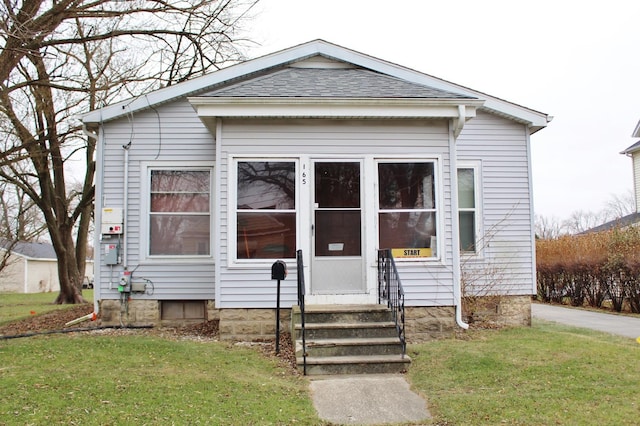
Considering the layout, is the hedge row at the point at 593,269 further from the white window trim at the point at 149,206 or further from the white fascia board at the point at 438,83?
the white window trim at the point at 149,206

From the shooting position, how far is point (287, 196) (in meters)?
7.93

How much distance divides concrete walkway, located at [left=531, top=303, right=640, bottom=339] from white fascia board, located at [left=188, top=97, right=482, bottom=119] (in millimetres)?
5072

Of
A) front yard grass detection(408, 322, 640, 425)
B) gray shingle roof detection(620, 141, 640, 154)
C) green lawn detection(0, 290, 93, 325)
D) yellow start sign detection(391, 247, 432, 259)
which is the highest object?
gray shingle roof detection(620, 141, 640, 154)

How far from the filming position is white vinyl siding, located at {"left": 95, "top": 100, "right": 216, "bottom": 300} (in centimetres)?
898

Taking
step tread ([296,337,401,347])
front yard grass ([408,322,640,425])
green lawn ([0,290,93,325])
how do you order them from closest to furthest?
front yard grass ([408,322,640,425]) → step tread ([296,337,401,347]) → green lawn ([0,290,93,325])

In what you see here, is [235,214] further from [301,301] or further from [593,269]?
[593,269]

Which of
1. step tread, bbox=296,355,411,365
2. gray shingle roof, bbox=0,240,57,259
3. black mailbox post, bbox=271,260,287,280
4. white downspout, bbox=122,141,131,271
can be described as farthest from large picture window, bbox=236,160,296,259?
gray shingle roof, bbox=0,240,57,259

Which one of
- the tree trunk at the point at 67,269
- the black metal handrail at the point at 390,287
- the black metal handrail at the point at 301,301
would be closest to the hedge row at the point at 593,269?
the black metal handrail at the point at 390,287

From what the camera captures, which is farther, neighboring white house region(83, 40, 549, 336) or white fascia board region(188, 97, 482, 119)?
neighboring white house region(83, 40, 549, 336)

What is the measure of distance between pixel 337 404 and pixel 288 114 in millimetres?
4117

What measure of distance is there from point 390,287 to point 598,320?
6838 millimetres

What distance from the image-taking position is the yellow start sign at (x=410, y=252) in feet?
26.1

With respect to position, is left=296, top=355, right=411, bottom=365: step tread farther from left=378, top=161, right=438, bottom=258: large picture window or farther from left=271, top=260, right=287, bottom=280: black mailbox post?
left=378, top=161, right=438, bottom=258: large picture window

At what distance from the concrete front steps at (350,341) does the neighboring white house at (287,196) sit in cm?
68
